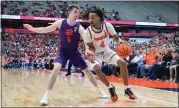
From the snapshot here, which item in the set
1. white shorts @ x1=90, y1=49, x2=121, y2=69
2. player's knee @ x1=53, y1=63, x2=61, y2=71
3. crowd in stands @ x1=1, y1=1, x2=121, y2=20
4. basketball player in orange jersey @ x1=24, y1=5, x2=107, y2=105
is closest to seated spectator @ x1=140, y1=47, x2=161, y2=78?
white shorts @ x1=90, y1=49, x2=121, y2=69

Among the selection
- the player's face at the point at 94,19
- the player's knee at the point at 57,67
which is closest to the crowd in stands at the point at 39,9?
the player's face at the point at 94,19

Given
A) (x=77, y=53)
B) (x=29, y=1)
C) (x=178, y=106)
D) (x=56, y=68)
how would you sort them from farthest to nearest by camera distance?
(x=29, y=1)
(x=77, y=53)
(x=56, y=68)
(x=178, y=106)

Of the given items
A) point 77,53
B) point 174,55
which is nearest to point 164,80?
point 174,55

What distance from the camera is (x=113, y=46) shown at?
58.5ft

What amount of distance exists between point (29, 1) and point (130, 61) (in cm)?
2362

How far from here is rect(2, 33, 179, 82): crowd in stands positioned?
33.2ft

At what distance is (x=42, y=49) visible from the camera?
28.6m

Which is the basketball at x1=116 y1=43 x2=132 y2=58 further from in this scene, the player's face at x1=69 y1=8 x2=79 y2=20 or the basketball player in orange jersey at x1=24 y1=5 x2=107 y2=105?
the player's face at x1=69 y1=8 x2=79 y2=20

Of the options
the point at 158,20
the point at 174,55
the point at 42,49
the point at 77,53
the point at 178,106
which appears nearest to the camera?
the point at 178,106

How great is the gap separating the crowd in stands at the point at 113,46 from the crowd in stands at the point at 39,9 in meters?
2.13

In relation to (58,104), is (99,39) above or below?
above

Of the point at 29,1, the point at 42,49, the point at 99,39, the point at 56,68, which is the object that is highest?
the point at 29,1

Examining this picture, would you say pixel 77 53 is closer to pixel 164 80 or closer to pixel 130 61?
pixel 164 80

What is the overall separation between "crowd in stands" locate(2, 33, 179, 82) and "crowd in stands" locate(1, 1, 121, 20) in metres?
2.13
